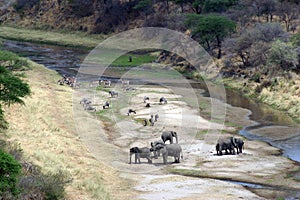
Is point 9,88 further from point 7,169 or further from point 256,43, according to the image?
point 256,43

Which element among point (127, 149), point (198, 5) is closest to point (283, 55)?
point (127, 149)

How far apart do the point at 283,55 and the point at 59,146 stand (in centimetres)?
3231

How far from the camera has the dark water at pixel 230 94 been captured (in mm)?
37875

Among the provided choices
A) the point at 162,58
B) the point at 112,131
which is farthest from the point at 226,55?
the point at 112,131

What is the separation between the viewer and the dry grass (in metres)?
26.5

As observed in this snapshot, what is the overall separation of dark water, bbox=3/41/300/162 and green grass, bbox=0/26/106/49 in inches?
167

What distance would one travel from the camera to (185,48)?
80.1 m

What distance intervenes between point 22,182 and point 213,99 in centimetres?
3655

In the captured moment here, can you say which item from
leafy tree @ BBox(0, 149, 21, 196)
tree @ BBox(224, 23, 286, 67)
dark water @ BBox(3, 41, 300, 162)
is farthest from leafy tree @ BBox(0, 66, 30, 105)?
tree @ BBox(224, 23, 286, 67)

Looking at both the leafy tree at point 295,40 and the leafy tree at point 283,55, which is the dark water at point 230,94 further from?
the leafy tree at point 295,40

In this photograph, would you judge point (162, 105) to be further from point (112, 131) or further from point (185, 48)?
point (185, 48)

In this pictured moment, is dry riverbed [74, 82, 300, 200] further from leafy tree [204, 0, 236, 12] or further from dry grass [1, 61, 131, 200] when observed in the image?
leafy tree [204, 0, 236, 12]

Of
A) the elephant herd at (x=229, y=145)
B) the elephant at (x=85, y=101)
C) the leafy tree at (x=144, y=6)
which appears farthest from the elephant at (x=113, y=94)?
the leafy tree at (x=144, y=6)

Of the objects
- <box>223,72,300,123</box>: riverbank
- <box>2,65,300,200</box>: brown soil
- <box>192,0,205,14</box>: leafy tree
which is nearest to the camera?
<box>2,65,300,200</box>: brown soil
